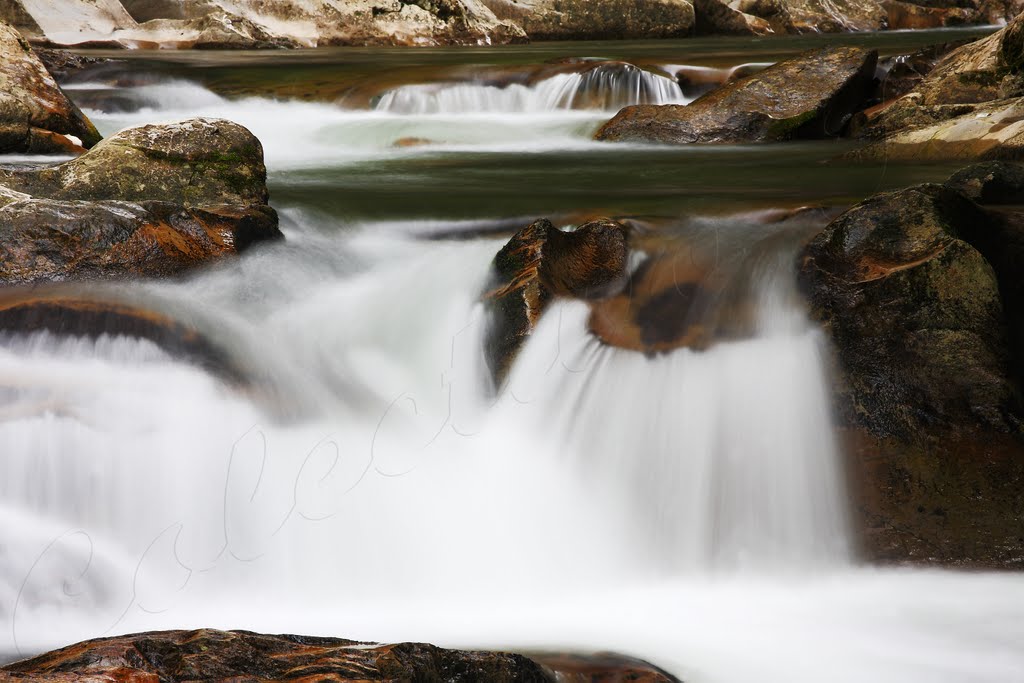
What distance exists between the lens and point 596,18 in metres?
21.3

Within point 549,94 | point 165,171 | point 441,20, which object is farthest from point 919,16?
point 165,171

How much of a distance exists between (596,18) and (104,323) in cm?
1881

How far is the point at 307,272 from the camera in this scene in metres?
5.25

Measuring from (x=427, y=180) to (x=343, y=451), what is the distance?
387 cm

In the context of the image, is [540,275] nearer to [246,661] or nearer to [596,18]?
[246,661]

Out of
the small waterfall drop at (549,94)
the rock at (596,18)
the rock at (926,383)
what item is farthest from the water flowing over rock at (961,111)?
the rock at (596,18)

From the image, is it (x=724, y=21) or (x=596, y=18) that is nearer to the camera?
(x=596, y=18)

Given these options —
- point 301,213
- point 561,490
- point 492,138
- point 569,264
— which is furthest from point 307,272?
point 492,138

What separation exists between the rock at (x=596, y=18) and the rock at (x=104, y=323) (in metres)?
17.8

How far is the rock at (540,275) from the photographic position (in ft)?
14.3

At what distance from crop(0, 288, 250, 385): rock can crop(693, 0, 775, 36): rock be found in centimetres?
1920

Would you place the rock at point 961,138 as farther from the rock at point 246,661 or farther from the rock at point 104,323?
the rock at point 246,661

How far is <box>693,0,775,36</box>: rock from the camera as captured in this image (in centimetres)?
2127

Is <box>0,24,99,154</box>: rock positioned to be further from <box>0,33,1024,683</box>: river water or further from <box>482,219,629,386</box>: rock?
<box>482,219,629,386</box>: rock
